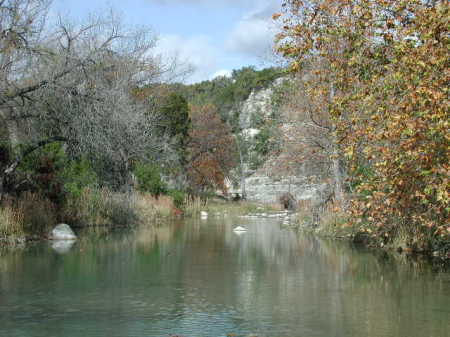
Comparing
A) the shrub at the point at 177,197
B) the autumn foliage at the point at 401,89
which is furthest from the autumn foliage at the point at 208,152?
the autumn foliage at the point at 401,89

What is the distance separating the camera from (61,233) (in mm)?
21188

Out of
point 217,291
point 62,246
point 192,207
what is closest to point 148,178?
point 192,207

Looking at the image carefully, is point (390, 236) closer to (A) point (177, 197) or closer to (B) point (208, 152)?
(A) point (177, 197)

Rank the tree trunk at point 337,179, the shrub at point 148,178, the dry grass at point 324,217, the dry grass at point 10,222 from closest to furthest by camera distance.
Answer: the dry grass at point 10,222 → the dry grass at point 324,217 → the tree trunk at point 337,179 → the shrub at point 148,178

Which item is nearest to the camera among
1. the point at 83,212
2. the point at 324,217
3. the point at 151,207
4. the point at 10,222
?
the point at 10,222

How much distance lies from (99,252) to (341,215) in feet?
25.3

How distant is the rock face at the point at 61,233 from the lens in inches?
828

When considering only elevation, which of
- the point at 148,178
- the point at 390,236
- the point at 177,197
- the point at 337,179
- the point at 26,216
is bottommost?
the point at 390,236

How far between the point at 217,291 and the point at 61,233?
10038 millimetres

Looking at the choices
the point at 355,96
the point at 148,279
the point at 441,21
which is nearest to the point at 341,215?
the point at 148,279

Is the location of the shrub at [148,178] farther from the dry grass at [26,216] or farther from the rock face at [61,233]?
the rock face at [61,233]

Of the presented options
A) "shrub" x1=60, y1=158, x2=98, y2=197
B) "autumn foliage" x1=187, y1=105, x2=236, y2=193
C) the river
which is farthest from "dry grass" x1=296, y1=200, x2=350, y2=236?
"autumn foliage" x1=187, y1=105, x2=236, y2=193

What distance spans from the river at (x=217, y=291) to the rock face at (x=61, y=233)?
2.56 ft

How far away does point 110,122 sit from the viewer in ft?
64.1
